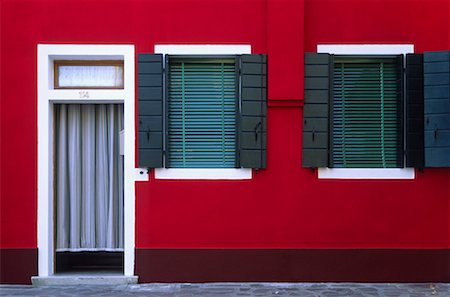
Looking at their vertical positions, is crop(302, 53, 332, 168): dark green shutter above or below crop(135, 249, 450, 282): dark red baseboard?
above

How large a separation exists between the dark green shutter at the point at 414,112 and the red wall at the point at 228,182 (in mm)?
281

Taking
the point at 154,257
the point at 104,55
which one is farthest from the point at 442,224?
the point at 104,55

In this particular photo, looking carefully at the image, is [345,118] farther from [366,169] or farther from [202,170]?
[202,170]

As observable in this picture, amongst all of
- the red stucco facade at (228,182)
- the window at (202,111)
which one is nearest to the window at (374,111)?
the red stucco facade at (228,182)

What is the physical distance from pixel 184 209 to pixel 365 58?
10.3ft

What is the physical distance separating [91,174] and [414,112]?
440 cm

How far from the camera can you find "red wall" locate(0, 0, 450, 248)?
6.77m

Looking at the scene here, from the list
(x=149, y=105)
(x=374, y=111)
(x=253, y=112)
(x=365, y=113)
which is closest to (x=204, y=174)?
(x=253, y=112)

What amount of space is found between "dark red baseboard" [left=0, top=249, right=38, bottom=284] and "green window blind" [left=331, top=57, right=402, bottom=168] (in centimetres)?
421

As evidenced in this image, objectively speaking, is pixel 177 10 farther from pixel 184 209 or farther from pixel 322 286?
pixel 322 286

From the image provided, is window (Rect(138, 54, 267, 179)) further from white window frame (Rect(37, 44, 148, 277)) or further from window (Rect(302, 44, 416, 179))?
window (Rect(302, 44, 416, 179))

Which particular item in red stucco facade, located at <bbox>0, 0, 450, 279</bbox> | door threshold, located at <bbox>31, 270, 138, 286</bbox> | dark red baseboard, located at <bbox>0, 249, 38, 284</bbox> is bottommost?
door threshold, located at <bbox>31, 270, 138, 286</bbox>

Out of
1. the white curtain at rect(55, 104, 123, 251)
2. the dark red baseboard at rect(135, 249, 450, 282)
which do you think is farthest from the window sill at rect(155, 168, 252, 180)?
the dark red baseboard at rect(135, 249, 450, 282)

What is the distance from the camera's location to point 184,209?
677 centimetres
